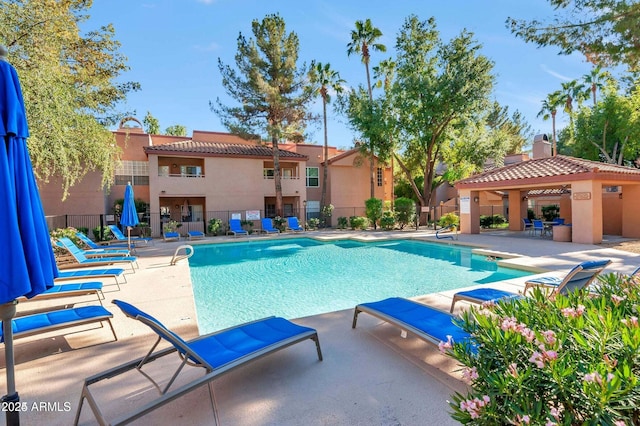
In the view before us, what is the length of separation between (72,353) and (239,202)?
18900 millimetres

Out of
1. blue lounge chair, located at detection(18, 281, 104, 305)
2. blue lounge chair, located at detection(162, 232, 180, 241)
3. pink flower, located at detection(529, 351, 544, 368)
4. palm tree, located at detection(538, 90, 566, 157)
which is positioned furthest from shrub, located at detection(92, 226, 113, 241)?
palm tree, located at detection(538, 90, 566, 157)

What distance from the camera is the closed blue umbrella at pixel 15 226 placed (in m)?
2.30

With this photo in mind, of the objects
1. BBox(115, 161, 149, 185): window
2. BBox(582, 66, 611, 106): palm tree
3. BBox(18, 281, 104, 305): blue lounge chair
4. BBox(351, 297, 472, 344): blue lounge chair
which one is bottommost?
BBox(351, 297, 472, 344): blue lounge chair

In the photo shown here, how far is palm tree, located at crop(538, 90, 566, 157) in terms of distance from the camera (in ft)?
112

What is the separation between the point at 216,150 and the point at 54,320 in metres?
19.3

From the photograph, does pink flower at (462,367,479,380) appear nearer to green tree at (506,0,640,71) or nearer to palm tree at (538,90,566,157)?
green tree at (506,0,640,71)

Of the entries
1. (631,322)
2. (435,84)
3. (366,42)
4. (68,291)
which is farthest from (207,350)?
(366,42)

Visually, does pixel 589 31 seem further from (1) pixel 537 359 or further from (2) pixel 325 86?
(2) pixel 325 86

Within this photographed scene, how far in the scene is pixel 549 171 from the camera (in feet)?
48.9

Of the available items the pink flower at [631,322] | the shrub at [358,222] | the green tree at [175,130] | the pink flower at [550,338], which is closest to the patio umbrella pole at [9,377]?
the pink flower at [550,338]

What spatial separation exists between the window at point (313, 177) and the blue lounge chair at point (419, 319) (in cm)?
2313

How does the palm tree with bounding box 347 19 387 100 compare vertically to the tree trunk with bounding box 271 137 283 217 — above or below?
above

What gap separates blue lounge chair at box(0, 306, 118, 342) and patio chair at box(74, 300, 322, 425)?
121 centimetres

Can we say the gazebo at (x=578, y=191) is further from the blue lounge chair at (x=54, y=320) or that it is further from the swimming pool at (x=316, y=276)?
the blue lounge chair at (x=54, y=320)
